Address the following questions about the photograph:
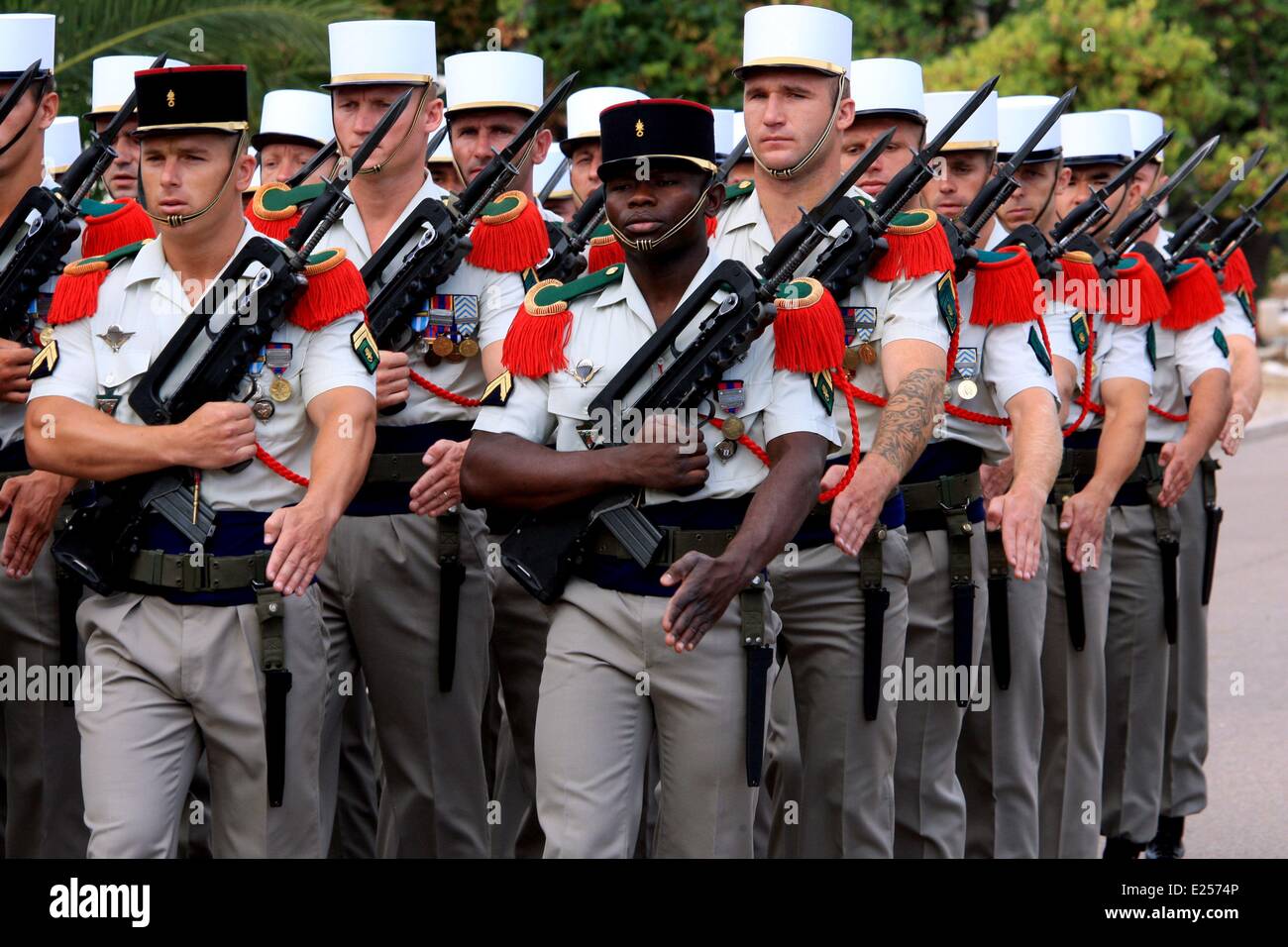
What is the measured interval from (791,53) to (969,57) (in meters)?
13.3

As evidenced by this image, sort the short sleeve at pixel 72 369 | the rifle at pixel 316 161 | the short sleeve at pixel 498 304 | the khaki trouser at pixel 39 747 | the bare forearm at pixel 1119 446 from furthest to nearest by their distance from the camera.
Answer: the rifle at pixel 316 161 < the bare forearm at pixel 1119 446 < the short sleeve at pixel 498 304 < the khaki trouser at pixel 39 747 < the short sleeve at pixel 72 369

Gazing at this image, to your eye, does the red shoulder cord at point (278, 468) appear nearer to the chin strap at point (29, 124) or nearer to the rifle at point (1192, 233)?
the chin strap at point (29, 124)

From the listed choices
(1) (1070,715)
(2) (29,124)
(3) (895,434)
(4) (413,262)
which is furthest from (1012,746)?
(2) (29,124)

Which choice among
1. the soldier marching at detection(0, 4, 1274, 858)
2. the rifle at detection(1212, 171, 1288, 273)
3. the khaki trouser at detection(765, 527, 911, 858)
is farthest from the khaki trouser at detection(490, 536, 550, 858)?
the rifle at detection(1212, 171, 1288, 273)

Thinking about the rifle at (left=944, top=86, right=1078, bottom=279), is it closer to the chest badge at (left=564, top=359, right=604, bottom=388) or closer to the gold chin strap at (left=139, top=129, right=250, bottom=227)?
the chest badge at (left=564, top=359, right=604, bottom=388)

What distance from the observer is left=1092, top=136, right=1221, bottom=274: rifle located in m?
7.22

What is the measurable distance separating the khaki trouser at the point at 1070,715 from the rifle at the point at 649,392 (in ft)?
7.96

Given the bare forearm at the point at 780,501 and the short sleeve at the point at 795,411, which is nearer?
the bare forearm at the point at 780,501

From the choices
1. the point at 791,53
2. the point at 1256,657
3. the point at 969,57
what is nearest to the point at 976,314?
the point at 791,53

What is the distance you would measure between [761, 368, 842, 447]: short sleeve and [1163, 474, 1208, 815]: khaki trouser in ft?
10.6

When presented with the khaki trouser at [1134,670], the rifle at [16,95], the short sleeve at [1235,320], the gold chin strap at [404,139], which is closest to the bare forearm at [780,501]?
the gold chin strap at [404,139]

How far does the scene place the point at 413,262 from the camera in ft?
19.4

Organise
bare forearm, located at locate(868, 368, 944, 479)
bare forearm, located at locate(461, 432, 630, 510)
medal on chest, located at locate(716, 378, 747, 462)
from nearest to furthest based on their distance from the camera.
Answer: bare forearm, located at locate(461, 432, 630, 510) → medal on chest, located at locate(716, 378, 747, 462) → bare forearm, located at locate(868, 368, 944, 479)

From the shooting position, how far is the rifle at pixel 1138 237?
7.22m
